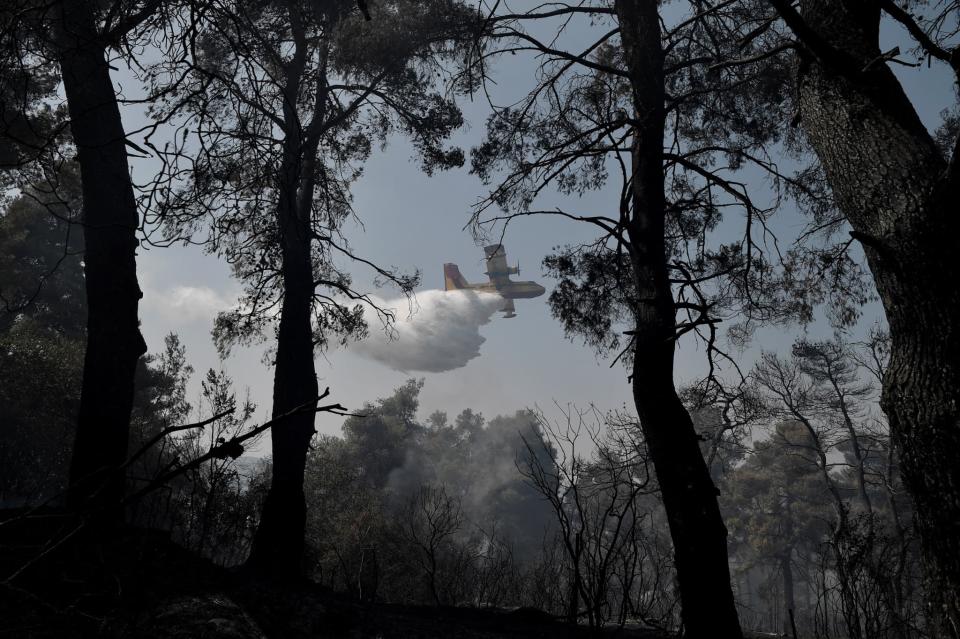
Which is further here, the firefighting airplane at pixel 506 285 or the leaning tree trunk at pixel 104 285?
the firefighting airplane at pixel 506 285

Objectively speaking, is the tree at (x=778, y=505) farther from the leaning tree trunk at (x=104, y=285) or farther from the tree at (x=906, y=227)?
the leaning tree trunk at (x=104, y=285)

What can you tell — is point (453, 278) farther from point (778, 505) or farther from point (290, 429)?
point (290, 429)

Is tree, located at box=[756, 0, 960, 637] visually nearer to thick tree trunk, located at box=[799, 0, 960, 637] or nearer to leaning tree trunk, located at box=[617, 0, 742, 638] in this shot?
thick tree trunk, located at box=[799, 0, 960, 637]

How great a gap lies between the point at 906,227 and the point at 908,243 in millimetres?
76

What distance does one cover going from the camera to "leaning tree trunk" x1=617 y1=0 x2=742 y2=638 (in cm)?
457

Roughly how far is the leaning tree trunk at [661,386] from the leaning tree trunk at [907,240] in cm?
175

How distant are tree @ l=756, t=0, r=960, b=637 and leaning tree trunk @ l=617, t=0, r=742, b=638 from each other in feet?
5.76

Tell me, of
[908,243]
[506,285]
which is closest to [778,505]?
[506,285]

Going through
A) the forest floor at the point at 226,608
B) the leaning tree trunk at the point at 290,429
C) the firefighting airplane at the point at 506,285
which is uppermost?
the firefighting airplane at the point at 506,285

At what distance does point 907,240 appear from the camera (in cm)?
271

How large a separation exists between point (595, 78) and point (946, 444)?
6.88 meters

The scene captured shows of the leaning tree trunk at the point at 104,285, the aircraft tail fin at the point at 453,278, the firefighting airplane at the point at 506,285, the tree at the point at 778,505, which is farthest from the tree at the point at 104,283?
the aircraft tail fin at the point at 453,278

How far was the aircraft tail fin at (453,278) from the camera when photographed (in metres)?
76.3

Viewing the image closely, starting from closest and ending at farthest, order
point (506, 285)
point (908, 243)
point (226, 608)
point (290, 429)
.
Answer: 1. point (908, 243)
2. point (226, 608)
3. point (290, 429)
4. point (506, 285)
